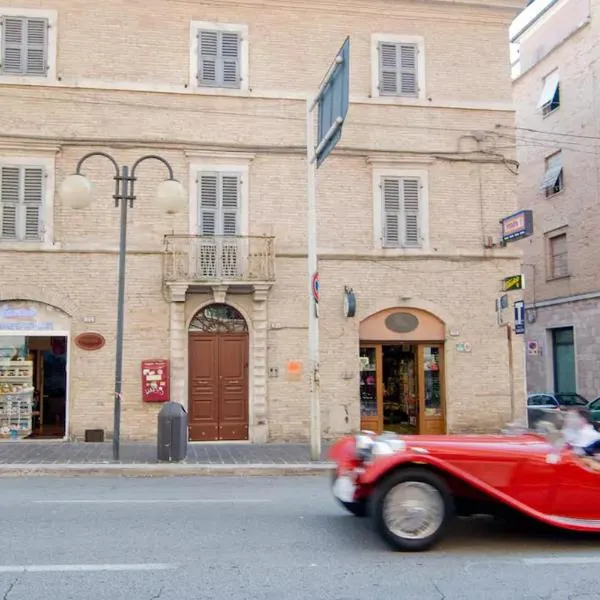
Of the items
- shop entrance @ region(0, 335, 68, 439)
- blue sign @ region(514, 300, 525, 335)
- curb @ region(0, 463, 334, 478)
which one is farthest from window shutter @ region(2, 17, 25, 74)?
blue sign @ region(514, 300, 525, 335)

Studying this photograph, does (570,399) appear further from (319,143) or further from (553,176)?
(319,143)

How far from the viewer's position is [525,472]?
6.16 metres

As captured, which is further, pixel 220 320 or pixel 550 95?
A: pixel 550 95

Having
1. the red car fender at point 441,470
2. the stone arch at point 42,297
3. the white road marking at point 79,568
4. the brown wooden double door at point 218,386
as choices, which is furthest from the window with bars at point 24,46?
the red car fender at point 441,470

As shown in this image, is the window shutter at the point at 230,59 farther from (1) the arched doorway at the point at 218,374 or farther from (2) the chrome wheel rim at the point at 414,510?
(2) the chrome wheel rim at the point at 414,510

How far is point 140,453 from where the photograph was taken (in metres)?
13.9

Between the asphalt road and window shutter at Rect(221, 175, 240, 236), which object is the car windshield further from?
the asphalt road

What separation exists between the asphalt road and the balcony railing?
764cm

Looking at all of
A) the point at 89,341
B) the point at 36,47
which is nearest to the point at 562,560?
the point at 89,341

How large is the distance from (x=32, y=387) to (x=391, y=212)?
9171 millimetres

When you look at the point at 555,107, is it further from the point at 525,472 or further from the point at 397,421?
the point at 525,472

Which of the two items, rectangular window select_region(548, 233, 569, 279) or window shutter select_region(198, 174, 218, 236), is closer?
window shutter select_region(198, 174, 218, 236)

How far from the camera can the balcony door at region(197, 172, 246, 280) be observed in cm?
1583

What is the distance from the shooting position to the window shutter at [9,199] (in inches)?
619
